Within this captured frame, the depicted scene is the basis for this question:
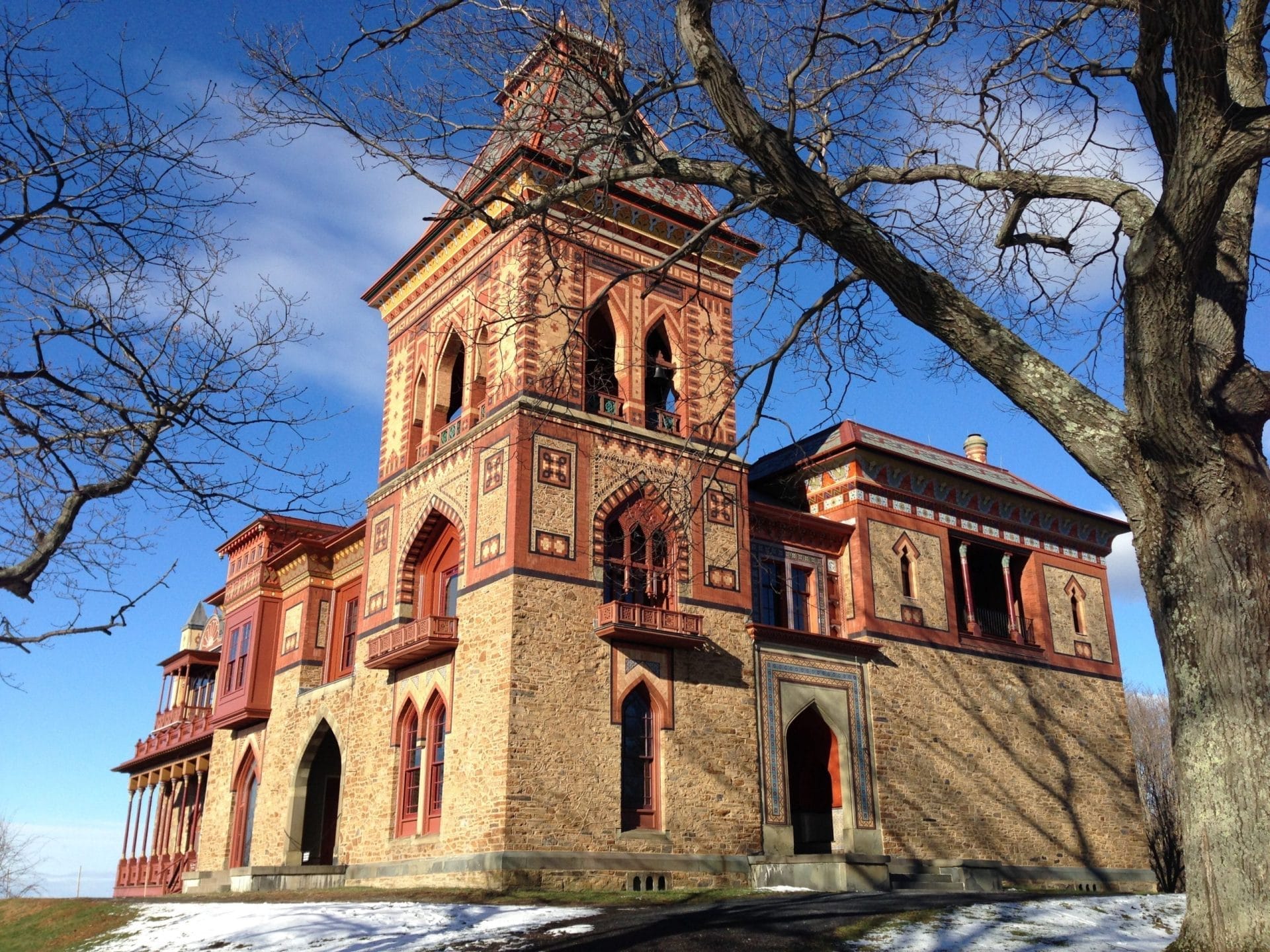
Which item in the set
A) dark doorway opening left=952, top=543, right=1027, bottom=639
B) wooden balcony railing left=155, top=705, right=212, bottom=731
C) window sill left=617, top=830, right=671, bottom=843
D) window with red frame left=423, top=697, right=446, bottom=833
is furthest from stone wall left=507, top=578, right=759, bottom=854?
wooden balcony railing left=155, top=705, right=212, bottom=731

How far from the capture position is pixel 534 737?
20.2 m

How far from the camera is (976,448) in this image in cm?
3659

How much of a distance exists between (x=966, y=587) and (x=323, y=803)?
1741 cm

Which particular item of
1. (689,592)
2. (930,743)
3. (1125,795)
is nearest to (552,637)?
(689,592)

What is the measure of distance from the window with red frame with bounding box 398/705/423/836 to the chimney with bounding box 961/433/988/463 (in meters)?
20.7

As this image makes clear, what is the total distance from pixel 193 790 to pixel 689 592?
25.3 metres

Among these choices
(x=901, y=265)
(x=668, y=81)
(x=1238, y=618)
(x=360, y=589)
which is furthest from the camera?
(x=360, y=589)

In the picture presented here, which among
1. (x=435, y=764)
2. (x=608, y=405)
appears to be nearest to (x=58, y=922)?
(x=435, y=764)

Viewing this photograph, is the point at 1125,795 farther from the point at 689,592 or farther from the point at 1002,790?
the point at 689,592

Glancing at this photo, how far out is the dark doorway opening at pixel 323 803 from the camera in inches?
1148

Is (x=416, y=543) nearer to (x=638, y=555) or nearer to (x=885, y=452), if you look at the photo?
(x=638, y=555)

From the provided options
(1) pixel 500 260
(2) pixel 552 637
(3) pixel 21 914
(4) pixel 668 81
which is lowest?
(3) pixel 21 914

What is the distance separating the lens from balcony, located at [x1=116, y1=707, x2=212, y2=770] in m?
36.2

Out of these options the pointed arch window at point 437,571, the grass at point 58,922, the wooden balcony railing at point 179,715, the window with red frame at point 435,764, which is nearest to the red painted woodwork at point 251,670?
the wooden balcony railing at point 179,715
